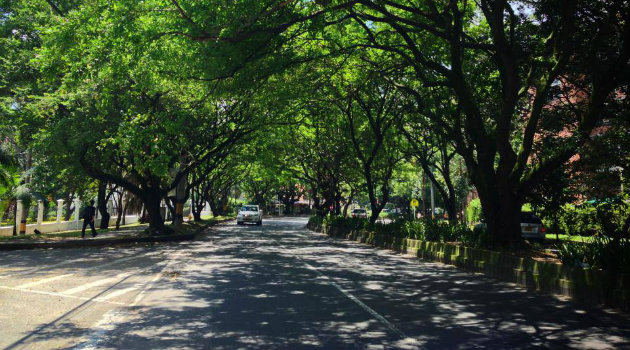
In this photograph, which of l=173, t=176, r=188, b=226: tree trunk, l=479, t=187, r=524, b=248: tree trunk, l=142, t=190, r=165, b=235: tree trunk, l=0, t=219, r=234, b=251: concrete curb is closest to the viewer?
l=479, t=187, r=524, b=248: tree trunk

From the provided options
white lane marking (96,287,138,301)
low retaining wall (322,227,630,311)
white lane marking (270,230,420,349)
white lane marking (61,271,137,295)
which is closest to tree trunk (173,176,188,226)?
low retaining wall (322,227,630,311)

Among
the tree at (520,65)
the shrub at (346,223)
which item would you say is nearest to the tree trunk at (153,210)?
the shrub at (346,223)

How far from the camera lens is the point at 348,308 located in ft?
25.0

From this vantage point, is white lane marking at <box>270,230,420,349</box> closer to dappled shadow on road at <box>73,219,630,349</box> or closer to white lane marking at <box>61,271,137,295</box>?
dappled shadow on road at <box>73,219,630,349</box>

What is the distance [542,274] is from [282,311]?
583cm

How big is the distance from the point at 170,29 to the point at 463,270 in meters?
9.87

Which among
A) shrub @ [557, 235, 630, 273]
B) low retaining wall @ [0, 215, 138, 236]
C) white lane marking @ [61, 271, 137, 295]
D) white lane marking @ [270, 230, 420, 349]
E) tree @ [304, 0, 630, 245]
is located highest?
tree @ [304, 0, 630, 245]

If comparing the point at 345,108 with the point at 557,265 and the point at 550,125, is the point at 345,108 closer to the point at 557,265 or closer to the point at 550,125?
the point at 550,125

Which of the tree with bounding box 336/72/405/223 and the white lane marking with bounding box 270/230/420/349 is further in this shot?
the tree with bounding box 336/72/405/223

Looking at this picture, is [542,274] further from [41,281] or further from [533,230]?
[533,230]

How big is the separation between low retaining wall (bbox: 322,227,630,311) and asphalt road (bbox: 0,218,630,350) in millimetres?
489

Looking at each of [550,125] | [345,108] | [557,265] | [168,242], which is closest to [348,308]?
[557,265]

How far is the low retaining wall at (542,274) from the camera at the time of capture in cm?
802

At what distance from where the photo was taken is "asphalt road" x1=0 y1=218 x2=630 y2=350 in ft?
18.9
